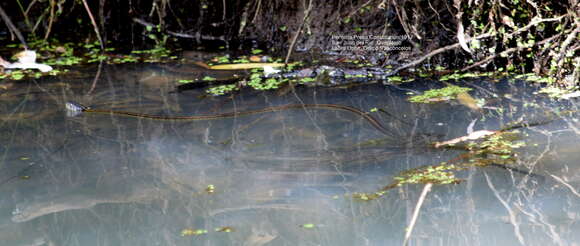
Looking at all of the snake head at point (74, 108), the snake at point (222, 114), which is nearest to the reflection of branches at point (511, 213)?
the snake at point (222, 114)

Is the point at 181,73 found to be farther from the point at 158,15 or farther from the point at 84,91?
the point at 158,15

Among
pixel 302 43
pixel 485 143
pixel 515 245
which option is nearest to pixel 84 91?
pixel 302 43

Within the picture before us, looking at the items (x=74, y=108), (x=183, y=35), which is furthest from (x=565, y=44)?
(x=183, y=35)

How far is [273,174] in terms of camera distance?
218 centimetres

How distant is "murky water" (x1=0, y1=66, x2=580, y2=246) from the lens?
182 cm

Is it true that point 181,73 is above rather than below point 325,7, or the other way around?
below

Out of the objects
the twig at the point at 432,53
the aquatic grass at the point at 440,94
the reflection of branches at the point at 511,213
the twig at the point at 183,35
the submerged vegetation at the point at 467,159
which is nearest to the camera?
the reflection of branches at the point at 511,213

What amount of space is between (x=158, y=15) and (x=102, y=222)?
2647mm

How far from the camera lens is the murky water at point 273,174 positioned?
182 cm

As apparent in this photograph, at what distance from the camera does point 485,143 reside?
231 centimetres

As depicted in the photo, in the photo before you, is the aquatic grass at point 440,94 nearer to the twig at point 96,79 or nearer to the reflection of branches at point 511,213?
the reflection of branches at point 511,213

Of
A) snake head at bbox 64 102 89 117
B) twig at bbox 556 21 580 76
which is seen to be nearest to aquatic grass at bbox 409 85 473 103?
twig at bbox 556 21 580 76

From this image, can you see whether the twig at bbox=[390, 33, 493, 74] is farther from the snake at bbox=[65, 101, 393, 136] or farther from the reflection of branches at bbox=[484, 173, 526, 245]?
the reflection of branches at bbox=[484, 173, 526, 245]

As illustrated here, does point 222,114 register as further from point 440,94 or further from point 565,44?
point 565,44
